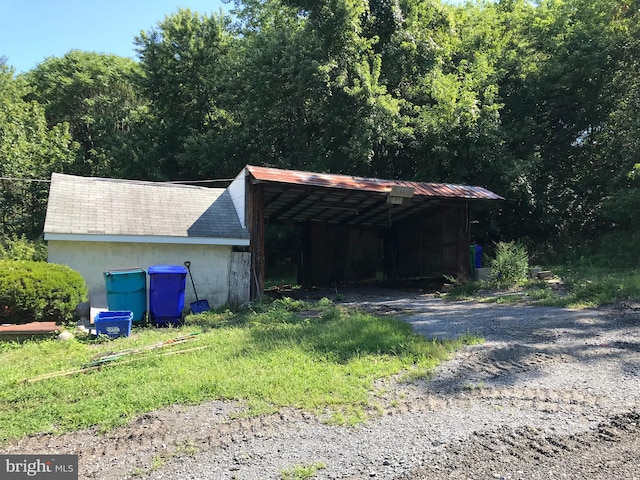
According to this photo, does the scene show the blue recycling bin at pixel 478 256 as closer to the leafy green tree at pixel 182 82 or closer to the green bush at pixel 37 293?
the green bush at pixel 37 293

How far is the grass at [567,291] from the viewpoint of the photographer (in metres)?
9.18

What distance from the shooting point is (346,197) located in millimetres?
13695

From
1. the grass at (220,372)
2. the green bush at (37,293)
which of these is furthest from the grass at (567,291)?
the green bush at (37,293)

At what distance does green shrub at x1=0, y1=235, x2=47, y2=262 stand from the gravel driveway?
13950mm

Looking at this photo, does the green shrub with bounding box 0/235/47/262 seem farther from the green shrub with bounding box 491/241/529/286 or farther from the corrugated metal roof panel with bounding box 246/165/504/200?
the green shrub with bounding box 491/241/529/286

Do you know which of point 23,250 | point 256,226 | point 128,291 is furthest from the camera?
point 23,250

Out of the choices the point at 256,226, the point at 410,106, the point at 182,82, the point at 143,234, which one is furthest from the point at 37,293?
the point at 182,82

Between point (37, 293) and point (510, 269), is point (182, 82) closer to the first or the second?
point (37, 293)

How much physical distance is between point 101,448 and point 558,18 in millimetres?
23451

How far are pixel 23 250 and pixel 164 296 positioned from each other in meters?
10.3

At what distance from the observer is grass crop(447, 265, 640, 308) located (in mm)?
9180

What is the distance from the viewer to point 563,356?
17.7ft

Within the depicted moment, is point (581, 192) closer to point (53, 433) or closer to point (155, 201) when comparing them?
point (155, 201)

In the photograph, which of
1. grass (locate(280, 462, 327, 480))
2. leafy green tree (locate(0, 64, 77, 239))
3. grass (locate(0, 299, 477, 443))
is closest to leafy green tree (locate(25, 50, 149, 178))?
leafy green tree (locate(0, 64, 77, 239))
